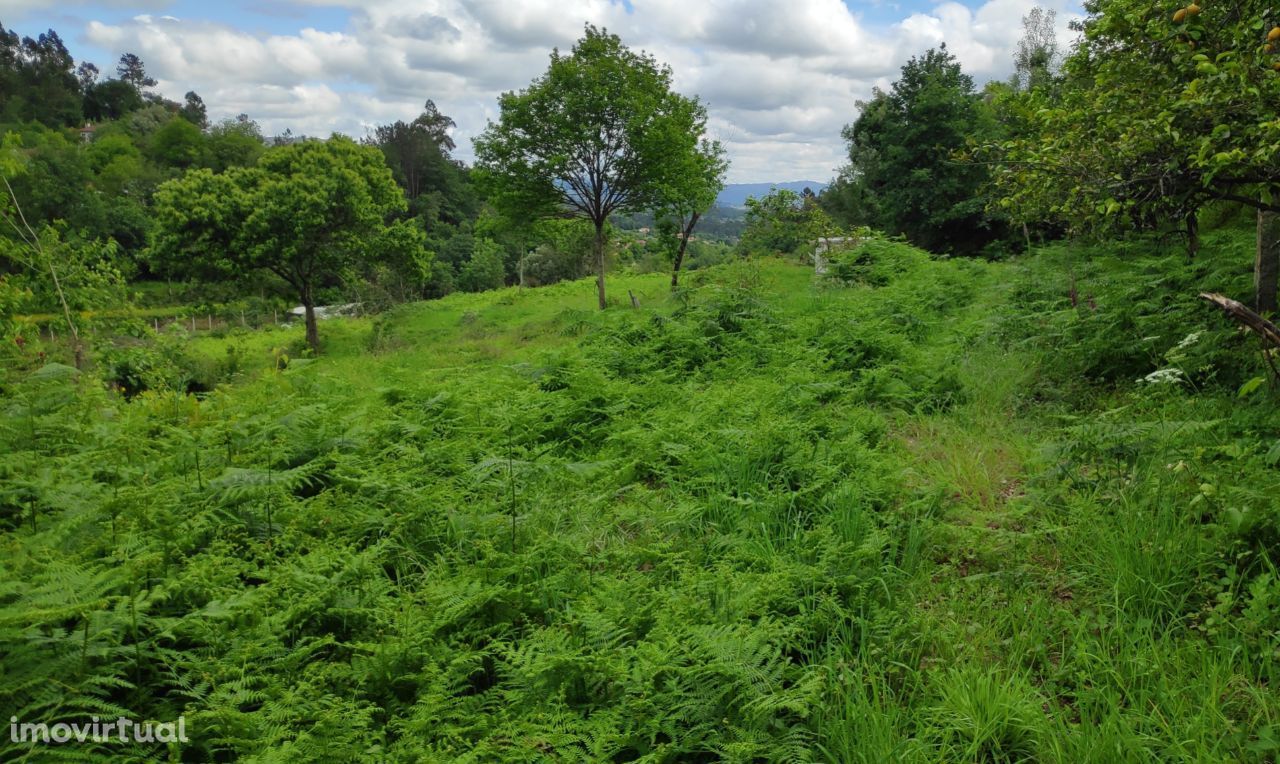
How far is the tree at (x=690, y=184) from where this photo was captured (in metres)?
18.2

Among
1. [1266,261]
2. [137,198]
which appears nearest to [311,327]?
[1266,261]

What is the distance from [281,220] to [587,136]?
11.8m

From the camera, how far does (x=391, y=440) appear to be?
6004 millimetres

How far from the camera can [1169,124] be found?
14.9ft

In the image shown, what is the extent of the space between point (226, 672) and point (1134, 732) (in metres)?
3.77

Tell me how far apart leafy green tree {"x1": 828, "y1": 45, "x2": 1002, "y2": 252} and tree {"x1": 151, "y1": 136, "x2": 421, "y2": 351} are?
68.1 ft

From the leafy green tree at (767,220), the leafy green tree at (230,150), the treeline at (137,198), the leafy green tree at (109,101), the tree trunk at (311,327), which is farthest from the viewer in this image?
the leafy green tree at (109,101)

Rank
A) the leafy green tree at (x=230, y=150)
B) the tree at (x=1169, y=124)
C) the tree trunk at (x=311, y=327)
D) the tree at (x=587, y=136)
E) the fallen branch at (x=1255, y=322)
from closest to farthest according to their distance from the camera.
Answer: the fallen branch at (x=1255, y=322), the tree at (x=1169, y=124), the tree at (x=587, y=136), the tree trunk at (x=311, y=327), the leafy green tree at (x=230, y=150)

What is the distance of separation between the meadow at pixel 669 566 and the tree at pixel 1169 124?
56.1 inches

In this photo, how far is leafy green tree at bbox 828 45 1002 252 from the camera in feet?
89.2

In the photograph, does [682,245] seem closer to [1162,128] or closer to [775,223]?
[775,223]

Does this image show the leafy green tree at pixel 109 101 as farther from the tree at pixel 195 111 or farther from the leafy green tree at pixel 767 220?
the leafy green tree at pixel 767 220

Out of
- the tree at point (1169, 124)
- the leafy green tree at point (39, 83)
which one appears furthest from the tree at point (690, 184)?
the leafy green tree at point (39, 83)

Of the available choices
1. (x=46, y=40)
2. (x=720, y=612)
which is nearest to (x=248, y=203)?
(x=720, y=612)
